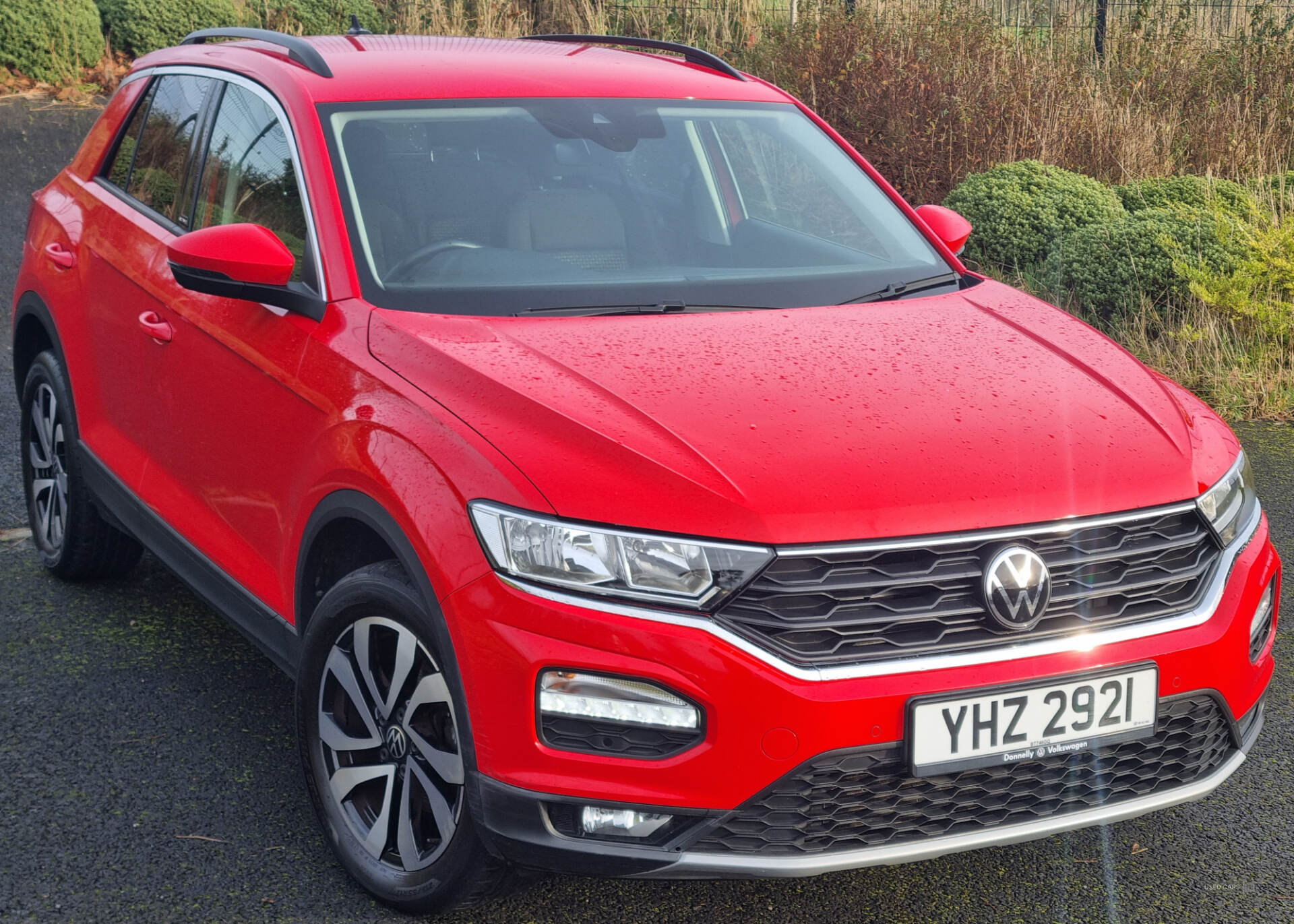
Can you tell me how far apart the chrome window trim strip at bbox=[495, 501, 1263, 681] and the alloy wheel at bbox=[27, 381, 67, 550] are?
2.89 m

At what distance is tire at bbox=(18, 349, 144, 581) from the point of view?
177 inches

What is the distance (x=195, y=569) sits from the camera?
3.67 metres

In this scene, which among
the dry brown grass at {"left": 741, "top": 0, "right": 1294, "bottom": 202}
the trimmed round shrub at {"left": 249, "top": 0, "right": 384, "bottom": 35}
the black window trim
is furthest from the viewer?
the trimmed round shrub at {"left": 249, "top": 0, "right": 384, "bottom": 35}

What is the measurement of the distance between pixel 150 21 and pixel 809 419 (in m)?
13.9

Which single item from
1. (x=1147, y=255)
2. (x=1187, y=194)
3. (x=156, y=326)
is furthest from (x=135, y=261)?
(x=1187, y=194)

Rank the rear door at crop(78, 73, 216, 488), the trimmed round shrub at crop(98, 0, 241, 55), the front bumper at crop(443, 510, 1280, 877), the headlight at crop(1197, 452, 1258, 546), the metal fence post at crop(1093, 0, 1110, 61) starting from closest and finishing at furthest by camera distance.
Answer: the front bumper at crop(443, 510, 1280, 877) → the headlight at crop(1197, 452, 1258, 546) → the rear door at crop(78, 73, 216, 488) → the metal fence post at crop(1093, 0, 1110, 61) → the trimmed round shrub at crop(98, 0, 241, 55)

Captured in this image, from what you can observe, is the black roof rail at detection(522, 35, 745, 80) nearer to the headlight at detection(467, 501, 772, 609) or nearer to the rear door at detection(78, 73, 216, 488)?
the rear door at detection(78, 73, 216, 488)

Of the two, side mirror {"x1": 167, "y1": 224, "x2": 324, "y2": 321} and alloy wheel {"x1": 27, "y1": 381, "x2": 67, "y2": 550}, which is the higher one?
side mirror {"x1": 167, "y1": 224, "x2": 324, "y2": 321}

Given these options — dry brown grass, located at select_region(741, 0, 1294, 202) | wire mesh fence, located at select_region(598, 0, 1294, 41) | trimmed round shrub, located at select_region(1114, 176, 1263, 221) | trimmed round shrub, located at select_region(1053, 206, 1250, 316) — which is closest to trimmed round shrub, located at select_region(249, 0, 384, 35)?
wire mesh fence, located at select_region(598, 0, 1294, 41)

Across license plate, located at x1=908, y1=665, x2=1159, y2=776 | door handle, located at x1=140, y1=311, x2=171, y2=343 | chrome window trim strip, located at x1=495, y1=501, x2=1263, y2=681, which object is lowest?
license plate, located at x1=908, y1=665, x2=1159, y2=776

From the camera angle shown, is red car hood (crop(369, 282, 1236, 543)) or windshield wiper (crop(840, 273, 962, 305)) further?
windshield wiper (crop(840, 273, 962, 305))

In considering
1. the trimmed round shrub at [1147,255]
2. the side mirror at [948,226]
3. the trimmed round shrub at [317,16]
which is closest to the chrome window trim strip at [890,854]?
the side mirror at [948,226]

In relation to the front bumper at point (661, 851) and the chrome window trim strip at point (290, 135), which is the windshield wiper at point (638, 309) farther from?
the front bumper at point (661, 851)

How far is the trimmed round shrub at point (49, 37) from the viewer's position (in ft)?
44.7
